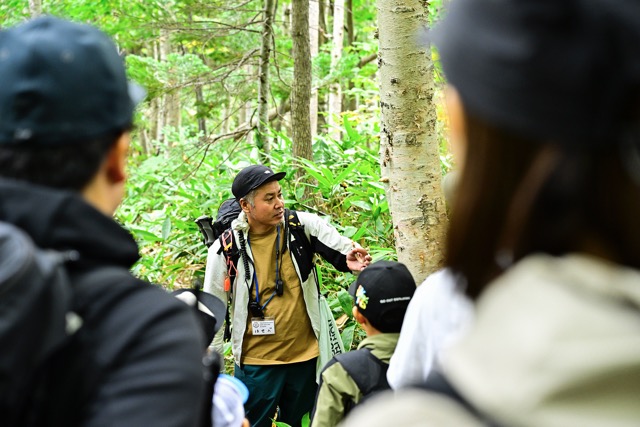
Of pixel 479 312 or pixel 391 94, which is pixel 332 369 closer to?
pixel 391 94

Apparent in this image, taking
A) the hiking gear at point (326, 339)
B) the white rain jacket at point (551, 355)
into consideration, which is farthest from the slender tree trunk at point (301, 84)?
the white rain jacket at point (551, 355)

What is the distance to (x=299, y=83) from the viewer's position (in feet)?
28.6

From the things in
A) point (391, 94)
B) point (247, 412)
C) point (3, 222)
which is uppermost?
point (3, 222)

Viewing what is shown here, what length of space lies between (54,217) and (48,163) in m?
0.15

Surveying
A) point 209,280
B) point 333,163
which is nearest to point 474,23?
point 209,280

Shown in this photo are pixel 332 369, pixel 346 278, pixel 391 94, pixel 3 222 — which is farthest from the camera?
pixel 346 278

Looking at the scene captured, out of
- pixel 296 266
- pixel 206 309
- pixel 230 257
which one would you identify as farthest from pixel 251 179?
pixel 206 309

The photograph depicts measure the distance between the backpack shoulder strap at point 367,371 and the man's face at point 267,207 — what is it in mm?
2285

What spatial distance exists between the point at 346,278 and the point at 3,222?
5.54m

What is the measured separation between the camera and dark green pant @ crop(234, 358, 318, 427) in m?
5.50

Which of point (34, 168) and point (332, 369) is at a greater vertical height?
point (34, 168)

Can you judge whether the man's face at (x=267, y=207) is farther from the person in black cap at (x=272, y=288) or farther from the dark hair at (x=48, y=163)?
the dark hair at (x=48, y=163)

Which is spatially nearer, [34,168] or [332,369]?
[34,168]

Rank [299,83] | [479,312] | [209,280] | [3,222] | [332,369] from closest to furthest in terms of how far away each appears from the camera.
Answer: [479,312] < [3,222] < [332,369] < [209,280] < [299,83]
